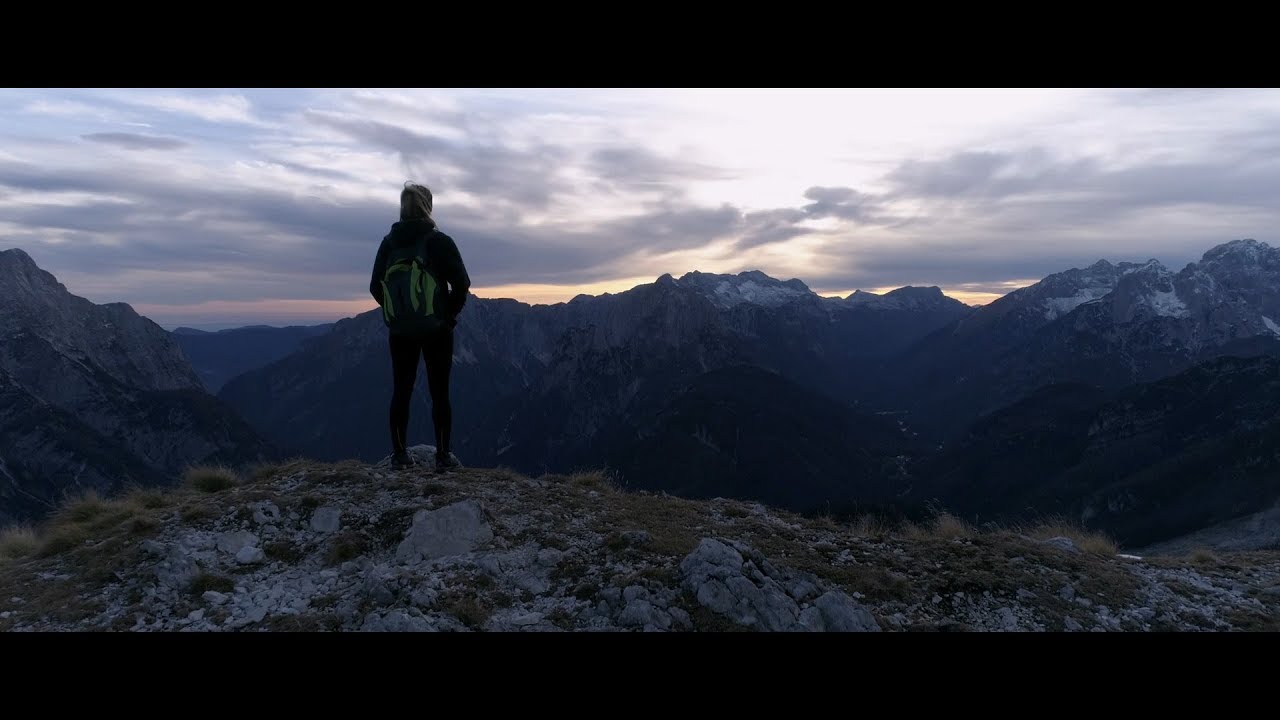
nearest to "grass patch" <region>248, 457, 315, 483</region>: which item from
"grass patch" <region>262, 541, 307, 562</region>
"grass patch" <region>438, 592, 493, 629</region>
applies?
"grass patch" <region>262, 541, 307, 562</region>

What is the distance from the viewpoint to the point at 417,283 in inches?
377

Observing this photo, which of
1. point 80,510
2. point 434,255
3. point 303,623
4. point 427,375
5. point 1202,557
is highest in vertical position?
point 434,255

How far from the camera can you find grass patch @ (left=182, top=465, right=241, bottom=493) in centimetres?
1173

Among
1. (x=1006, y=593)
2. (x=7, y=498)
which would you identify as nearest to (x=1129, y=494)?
(x=1006, y=593)

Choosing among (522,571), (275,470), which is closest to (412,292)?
(522,571)

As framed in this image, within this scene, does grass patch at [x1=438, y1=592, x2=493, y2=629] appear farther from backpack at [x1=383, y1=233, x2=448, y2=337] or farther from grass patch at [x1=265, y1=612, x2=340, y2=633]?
backpack at [x1=383, y1=233, x2=448, y2=337]

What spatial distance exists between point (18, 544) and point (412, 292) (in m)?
7.48

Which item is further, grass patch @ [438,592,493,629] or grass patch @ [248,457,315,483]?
grass patch @ [248,457,315,483]

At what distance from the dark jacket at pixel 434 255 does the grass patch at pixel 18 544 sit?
253 inches

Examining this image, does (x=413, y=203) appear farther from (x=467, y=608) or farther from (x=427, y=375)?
(x=467, y=608)

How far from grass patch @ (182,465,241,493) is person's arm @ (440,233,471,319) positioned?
6183 mm

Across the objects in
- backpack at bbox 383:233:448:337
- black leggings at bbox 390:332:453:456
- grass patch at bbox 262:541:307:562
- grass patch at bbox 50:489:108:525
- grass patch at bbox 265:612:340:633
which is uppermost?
backpack at bbox 383:233:448:337

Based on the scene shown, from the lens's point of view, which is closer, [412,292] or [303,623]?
[303,623]
